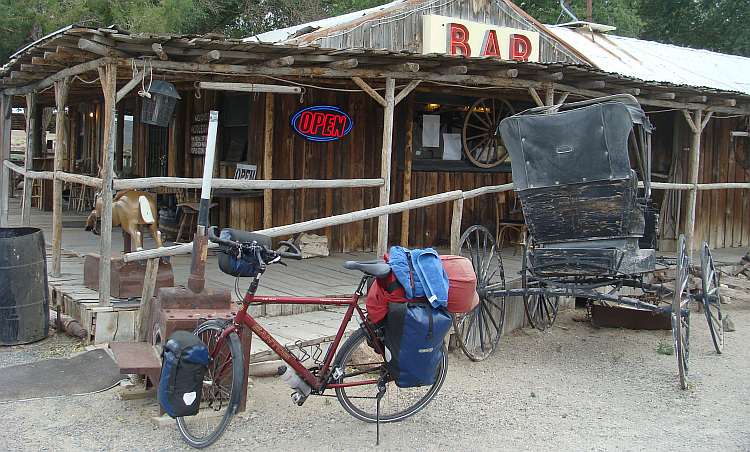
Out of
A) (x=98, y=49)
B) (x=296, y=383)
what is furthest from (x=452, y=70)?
(x=296, y=383)

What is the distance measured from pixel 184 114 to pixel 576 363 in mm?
6932

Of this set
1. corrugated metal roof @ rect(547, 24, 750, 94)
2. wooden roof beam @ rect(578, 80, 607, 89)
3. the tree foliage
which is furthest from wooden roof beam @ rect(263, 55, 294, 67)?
the tree foliage

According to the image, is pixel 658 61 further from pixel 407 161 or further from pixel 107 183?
pixel 107 183

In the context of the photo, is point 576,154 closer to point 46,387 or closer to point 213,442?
point 213,442

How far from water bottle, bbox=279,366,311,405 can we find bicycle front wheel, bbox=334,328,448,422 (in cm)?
23

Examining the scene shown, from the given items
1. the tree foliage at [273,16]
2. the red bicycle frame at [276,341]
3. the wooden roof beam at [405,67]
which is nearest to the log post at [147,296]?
the red bicycle frame at [276,341]

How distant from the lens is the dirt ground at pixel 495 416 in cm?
454

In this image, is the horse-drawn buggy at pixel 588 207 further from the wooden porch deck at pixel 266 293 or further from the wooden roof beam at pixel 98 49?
the wooden roof beam at pixel 98 49

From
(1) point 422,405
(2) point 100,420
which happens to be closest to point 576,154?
(1) point 422,405

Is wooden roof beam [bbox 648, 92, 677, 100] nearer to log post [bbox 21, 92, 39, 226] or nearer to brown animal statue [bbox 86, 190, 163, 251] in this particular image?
brown animal statue [bbox 86, 190, 163, 251]

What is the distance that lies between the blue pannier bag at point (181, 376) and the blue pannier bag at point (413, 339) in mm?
1139

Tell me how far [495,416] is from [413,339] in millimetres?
1348

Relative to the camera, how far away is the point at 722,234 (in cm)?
1325

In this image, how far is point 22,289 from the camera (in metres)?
6.34
